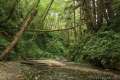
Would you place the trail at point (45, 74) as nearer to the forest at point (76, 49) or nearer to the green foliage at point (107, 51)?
the forest at point (76, 49)

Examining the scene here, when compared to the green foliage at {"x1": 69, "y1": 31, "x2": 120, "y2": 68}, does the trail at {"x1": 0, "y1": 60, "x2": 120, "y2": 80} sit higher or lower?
lower

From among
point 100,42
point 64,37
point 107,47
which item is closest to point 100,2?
point 100,42

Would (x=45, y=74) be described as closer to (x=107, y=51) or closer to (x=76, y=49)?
(x=107, y=51)

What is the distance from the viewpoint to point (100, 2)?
17047 mm

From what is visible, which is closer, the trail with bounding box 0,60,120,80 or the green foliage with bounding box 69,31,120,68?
the trail with bounding box 0,60,120,80

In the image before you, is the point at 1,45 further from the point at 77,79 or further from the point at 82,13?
the point at 82,13

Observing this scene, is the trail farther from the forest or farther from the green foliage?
the green foliage

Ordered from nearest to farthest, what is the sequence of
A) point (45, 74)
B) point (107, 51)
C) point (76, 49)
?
point (45, 74), point (107, 51), point (76, 49)

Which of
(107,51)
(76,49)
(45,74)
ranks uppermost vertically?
(107,51)

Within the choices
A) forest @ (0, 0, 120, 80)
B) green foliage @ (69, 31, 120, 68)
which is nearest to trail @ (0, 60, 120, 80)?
forest @ (0, 0, 120, 80)

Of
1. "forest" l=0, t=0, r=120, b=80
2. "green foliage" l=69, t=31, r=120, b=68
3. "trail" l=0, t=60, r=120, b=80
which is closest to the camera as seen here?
"trail" l=0, t=60, r=120, b=80

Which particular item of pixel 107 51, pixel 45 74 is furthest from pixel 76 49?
pixel 45 74

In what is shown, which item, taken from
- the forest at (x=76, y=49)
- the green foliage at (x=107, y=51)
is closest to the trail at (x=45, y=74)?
the forest at (x=76, y=49)

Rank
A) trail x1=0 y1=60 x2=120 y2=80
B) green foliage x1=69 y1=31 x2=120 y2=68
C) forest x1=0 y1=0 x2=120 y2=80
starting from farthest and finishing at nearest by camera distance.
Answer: green foliage x1=69 y1=31 x2=120 y2=68, forest x1=0 y1=0 x2=120 y2=80, trail x1=0 y1=60 x2=120 y2=80
